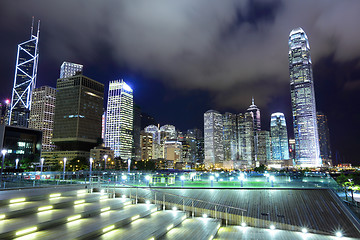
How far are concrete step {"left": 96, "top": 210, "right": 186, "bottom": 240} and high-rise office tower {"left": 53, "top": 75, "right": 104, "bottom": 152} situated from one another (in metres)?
135

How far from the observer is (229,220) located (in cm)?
1255

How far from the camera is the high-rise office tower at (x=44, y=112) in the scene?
573 feet

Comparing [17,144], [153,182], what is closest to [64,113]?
[17,144]

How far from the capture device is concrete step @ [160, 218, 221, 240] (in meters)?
8.87

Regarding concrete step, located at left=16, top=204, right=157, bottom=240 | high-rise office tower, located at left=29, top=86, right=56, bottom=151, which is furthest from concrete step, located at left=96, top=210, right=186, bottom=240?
high-rise office tower, located at left=29, top=86, right=56, bottom=151

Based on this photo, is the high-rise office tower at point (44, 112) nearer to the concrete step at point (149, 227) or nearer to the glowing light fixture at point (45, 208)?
the glowing light fixture at point (45, 208)

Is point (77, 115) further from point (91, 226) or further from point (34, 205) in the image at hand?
point (91, 226)

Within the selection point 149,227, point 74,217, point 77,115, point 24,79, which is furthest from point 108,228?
point 24,79

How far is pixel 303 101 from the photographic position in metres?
178

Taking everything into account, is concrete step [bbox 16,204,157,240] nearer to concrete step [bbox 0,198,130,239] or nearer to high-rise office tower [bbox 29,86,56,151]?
concrete step [bbox 0,198,130,239]

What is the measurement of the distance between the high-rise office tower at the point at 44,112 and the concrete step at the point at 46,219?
614 ft

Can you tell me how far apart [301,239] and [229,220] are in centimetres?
355

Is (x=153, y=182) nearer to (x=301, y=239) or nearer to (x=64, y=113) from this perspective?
(x=301, y=239)

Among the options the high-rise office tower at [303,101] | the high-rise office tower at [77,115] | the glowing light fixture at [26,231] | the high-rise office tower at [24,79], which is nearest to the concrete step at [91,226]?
the glowing light fixture at [26,231]
